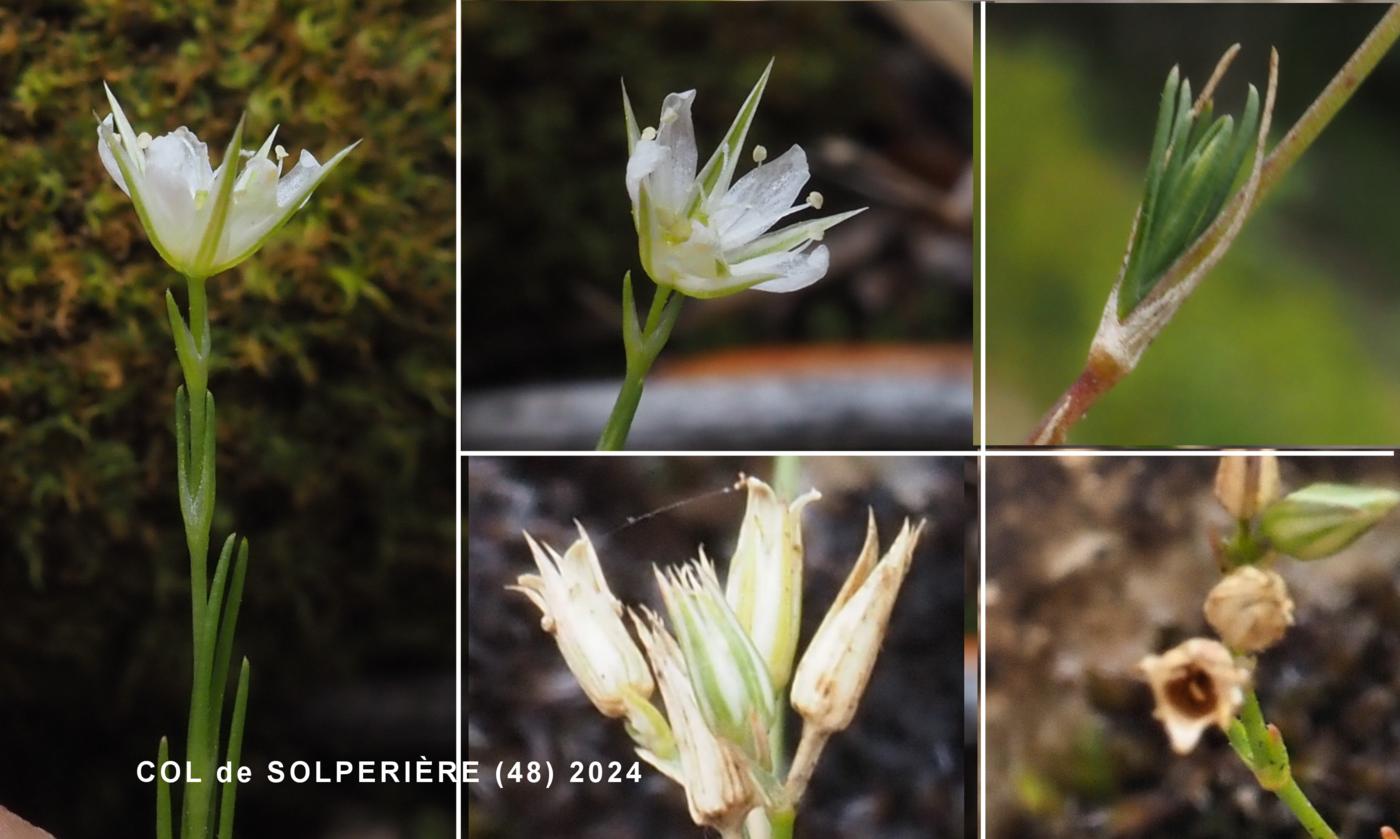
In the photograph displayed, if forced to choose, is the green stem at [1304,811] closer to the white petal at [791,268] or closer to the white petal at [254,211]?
the white petal at [791,268]

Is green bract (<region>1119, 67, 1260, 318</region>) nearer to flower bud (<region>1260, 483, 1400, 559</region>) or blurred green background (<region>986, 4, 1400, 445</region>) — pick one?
blurred green background (<region>986, 4, 1400, 445</region>)

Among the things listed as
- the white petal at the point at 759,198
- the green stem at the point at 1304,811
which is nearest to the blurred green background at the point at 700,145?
the white petal at the point at 759,198

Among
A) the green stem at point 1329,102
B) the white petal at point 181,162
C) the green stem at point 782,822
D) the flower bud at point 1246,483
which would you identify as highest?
the green stem at point 1329,102

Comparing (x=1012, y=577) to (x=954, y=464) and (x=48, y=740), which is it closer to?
(x=954, y=464)

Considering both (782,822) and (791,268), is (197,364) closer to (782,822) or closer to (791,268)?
(791,268)

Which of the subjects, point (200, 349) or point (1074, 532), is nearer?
point (200, 349)

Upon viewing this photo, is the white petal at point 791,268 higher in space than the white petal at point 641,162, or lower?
lower

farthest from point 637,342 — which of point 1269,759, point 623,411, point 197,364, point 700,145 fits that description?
point 1269,759

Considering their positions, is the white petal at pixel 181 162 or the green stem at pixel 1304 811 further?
the green stem at pixel 1304 811

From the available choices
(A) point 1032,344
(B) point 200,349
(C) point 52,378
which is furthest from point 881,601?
(C) point 52,378
